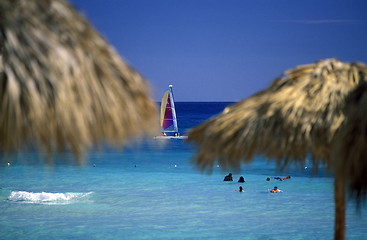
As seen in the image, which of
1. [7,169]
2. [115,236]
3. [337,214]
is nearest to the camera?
[337,214]

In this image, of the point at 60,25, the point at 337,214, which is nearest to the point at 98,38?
the point at 60,25

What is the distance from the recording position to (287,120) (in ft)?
15.3

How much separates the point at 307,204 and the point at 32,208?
8422 millimetres

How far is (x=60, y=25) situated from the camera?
310cm

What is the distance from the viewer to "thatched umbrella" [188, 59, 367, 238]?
15.2 ft

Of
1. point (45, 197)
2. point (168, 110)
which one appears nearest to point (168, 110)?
point (168, 110)

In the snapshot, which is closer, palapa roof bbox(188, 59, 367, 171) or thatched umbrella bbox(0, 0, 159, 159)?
thatched umbrella bbox(0, 0, 159, 159)

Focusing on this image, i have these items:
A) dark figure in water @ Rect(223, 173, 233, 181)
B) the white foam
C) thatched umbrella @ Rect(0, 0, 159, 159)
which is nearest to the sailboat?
dark figure in water @ Rect(223, 173, 233, 181)

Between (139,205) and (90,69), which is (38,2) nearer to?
(90,69)

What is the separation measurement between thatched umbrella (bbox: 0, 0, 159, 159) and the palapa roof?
1.72 m

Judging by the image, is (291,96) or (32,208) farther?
(32,208)

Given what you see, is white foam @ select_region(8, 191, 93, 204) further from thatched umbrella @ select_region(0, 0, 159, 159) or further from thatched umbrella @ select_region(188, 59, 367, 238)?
thatched umbrella @ select_region(0, 0, 159, 159)

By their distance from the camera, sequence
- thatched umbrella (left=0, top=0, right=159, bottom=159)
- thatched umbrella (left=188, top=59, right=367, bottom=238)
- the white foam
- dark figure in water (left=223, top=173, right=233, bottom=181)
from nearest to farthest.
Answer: thatched umbrella (left=0, top=0, right=159, bottom=159)
thatched umbrella (left=188, top=59, right=367, bottom=238)
the white foam
dark figure in water (left=223, top=173, right=233, bottom=181)

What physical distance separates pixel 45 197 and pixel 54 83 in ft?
61.3
